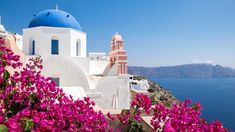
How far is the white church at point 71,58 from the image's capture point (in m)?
13.1

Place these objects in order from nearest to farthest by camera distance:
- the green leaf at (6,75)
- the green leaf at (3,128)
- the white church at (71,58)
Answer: the green leaf at (3,128) → the green leaf at (6,75) → the white church at (71,58)

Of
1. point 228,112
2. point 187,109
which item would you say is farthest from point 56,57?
point 228,112

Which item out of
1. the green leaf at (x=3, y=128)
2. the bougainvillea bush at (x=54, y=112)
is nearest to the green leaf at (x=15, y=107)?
the bougainvillea bush at (x=54, y=112)

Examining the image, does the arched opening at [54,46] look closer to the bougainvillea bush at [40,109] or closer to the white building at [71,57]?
the white building at [71,57]

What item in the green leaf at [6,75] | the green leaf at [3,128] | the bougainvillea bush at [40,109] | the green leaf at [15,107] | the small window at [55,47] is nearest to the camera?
the green leaf at [3,128]

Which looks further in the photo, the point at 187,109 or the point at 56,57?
the point at 56,57

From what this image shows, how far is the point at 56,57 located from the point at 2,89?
9.30 metres

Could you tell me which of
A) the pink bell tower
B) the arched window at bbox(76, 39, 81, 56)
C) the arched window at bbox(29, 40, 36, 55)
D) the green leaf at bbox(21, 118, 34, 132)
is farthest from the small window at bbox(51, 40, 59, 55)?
the green leaf at bbox(21, 118, 34, 132)

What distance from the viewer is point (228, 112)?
5719 centimetres

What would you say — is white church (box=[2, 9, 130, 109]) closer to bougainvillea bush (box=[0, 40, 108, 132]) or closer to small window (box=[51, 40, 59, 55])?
small window (box=[51, 40, 59, 55])

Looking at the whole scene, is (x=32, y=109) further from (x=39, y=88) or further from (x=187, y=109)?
(x=187, y=109)

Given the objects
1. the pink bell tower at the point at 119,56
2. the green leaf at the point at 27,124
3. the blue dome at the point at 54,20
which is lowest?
the green leaf at the point at 27,124

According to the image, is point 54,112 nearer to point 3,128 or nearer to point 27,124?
point 27,124

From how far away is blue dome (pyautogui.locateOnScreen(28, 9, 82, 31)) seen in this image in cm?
1416
